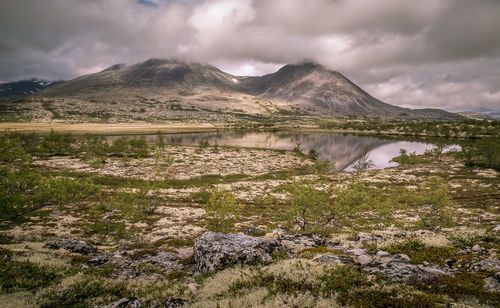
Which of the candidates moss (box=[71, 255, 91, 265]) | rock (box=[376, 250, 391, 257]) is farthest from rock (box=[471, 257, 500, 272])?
moss (box=[71, 255, 91, 265])

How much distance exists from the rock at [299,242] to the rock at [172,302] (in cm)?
966

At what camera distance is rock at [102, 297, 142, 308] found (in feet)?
35.0

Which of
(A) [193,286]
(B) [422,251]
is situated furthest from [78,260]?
(B) [422,251]

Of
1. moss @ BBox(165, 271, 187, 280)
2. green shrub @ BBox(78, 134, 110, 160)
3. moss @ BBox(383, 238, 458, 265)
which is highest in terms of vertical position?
moss @ BBox(383, 238, 458, 265)

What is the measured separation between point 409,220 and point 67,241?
5021 cm

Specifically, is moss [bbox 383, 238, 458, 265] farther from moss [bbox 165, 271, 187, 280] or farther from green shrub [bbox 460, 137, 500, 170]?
green shrub [bbox 460, 137, 500, 170]

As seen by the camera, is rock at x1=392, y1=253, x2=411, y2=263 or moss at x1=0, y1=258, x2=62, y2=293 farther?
rock at x1=392, y1=253, x2=411, y2=263

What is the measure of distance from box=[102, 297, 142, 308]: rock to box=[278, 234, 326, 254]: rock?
449 inches

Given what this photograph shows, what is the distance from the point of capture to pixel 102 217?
38.8 metres

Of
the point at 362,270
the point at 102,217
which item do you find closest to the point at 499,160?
the point at 362,270

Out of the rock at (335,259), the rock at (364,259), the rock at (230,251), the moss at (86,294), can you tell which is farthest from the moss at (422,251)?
the moss at (86,294)

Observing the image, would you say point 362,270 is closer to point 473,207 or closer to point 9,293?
point 9,293

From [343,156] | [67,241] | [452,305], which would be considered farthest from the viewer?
[343,156]

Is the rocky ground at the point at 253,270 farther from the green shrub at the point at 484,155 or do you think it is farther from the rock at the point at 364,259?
the green shrub at the point at 484,155
